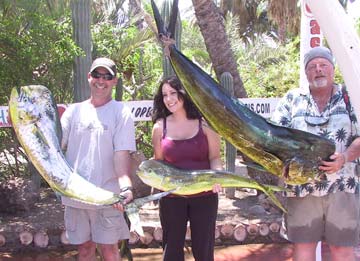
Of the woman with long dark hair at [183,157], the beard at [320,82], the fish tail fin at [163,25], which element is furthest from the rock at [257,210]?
the fish tail fin at [163,25]

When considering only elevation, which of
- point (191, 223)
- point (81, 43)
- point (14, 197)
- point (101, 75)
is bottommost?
point (14, 197)

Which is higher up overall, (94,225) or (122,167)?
(122,167)

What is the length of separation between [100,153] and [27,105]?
542 millimetres

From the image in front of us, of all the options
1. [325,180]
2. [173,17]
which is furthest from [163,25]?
[325,180]

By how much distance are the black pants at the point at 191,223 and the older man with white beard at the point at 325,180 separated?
0.53 metres

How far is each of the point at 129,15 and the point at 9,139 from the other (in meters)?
12.5

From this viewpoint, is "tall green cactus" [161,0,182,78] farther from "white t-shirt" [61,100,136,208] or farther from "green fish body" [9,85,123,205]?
"green fish body" [9,85,123,205]

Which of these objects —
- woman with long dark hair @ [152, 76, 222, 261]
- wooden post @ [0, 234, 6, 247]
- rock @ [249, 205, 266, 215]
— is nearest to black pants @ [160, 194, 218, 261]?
woman with long dark hair @ [152, 76, 222, 261]

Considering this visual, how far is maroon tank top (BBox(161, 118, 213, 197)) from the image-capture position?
119 inches

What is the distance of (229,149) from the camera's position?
23.2 feet

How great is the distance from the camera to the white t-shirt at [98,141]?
9.84ft

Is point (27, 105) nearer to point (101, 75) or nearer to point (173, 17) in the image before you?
point (101, 75)

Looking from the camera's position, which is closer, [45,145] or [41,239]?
[45,145]

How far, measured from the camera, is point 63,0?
898 centimetres
